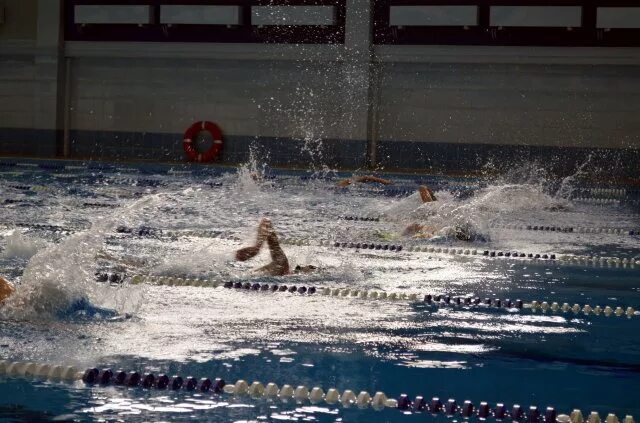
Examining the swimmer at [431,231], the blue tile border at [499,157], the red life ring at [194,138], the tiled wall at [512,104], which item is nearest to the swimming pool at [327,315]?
the swimmer at [431,231]

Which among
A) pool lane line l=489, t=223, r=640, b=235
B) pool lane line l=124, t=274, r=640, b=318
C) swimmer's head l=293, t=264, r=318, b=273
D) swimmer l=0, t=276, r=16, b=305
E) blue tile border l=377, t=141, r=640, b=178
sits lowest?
pool lane line l=124, t=274, r=640, b=318

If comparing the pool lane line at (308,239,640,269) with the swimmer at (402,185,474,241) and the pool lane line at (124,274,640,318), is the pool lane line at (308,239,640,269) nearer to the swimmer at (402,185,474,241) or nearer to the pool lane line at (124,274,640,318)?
the swimmer at (402,185,474,241)

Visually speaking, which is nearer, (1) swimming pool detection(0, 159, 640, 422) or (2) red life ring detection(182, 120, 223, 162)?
(1) swimming pool detection(0, 159, 640, 422)

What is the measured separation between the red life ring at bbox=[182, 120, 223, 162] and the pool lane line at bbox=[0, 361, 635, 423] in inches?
436

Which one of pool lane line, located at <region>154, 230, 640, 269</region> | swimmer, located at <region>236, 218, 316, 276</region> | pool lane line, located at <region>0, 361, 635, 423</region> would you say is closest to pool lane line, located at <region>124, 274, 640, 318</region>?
swimmer, located at <region>236, 218, 316, 276</region>

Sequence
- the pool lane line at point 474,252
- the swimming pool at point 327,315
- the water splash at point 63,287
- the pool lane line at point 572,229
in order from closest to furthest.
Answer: the swimming pool at point 327,315 → the water splash at point 63,287 → the pool lane line at point 474,252 → the pool lane line at point 572,229

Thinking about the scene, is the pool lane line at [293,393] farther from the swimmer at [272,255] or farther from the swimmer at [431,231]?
the swimmer at [431,231]

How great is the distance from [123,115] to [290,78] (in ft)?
8.28

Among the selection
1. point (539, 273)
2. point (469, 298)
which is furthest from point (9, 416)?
point (539, 273)

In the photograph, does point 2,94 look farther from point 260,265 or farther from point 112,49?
point 260,265

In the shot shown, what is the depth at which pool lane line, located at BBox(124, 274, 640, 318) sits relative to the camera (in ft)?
16.2

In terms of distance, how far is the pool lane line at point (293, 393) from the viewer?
10.2ft

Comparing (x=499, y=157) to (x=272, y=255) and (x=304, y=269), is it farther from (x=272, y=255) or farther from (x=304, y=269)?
Result: (x=272, y=255)

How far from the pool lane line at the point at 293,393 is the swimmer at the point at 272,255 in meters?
2.12
